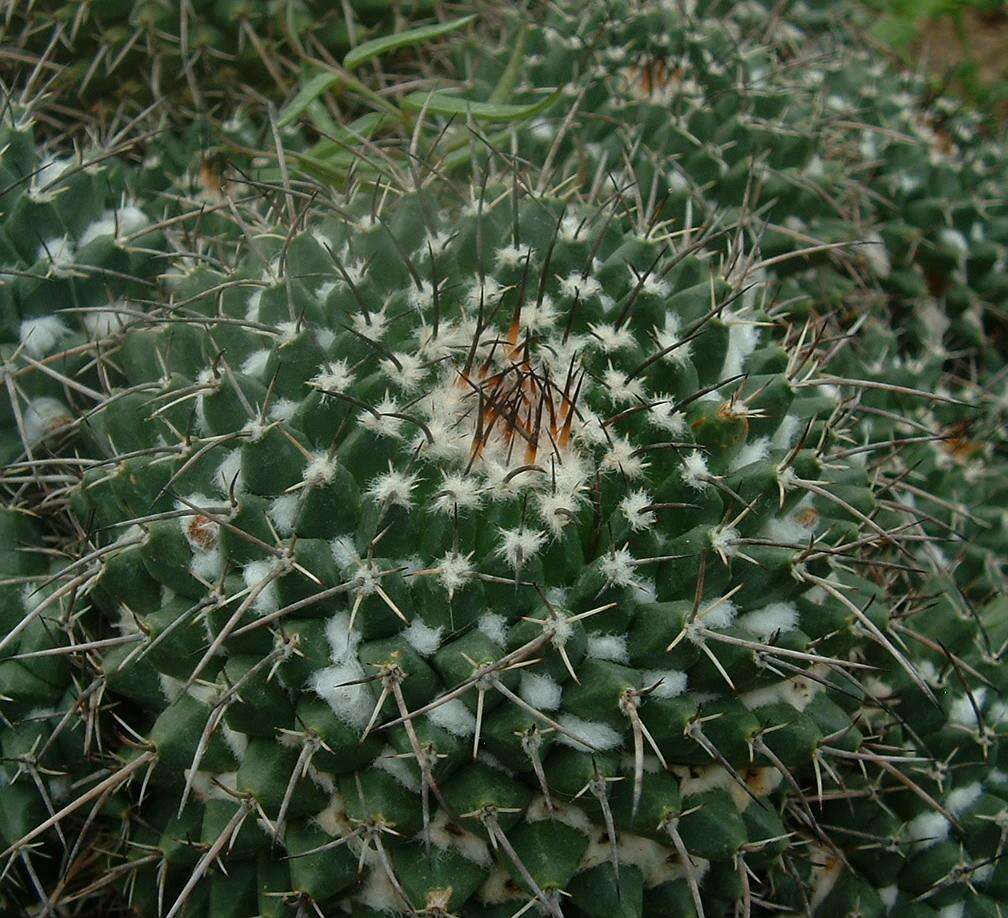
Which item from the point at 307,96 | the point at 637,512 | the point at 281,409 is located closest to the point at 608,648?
the point at 637,512

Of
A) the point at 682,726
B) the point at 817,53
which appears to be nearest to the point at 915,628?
the point at 682,726

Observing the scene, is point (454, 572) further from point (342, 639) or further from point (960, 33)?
point (960, 33)

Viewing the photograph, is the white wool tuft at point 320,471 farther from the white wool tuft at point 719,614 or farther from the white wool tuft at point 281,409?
the white wool tuft at point 719,614

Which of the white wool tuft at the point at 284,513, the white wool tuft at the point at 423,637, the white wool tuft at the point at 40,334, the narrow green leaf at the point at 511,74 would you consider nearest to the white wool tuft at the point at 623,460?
the white wool tuft at the point at 423,637

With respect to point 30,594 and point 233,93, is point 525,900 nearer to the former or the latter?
point 30,594

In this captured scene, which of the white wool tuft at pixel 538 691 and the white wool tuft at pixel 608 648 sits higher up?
the white wool tuft at pixel 608 648

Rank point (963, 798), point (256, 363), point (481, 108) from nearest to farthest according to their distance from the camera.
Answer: point (256, 363)
point (963, 798)
point (481, 108)

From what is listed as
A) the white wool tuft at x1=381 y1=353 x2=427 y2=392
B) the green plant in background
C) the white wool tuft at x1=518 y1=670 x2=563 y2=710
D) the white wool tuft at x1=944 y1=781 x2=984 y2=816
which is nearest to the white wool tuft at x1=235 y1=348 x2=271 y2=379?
the white wool tuft at x1=381 y1=353 x2=427 y2=392
